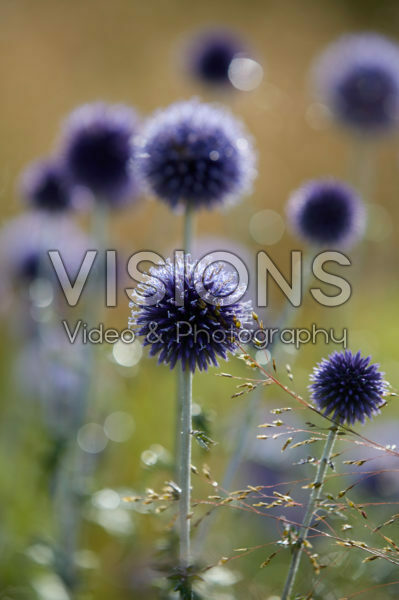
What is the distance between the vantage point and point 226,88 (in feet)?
12.2

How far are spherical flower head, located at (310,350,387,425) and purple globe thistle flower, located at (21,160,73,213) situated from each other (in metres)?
1.88

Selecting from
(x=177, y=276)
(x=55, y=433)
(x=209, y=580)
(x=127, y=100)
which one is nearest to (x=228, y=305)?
(x=177, y=276)

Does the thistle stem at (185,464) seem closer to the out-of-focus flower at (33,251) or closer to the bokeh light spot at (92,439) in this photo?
the bokeh light spot at (92,439)

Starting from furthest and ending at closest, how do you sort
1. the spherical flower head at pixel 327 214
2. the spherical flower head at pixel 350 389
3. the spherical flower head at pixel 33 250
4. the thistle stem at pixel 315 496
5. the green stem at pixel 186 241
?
the spherical flower head at pixel 33 250
the spherical flower head at pixel 327 214
the green stem at pixel 186 241
the spherical flower head at pixel 350 389
the thistle stem at pixel 315 496

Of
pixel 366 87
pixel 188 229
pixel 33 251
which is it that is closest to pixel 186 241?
pixel 188 229

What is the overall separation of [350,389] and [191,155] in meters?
1.20

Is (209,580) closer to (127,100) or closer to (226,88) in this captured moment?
(226,88)

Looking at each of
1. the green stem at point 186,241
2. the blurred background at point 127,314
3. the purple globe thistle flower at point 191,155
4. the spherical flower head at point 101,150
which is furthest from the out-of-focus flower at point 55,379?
the purple globe thistle flower at point 191,155

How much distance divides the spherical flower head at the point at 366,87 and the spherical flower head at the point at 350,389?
2.67m

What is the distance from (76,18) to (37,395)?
6317 mm

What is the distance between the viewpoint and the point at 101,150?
2.74 meters

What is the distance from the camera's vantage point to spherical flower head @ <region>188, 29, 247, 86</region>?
365 cm

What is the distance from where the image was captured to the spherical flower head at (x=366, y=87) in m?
3.64

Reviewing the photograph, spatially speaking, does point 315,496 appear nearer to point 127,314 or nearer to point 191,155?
point 191,155
